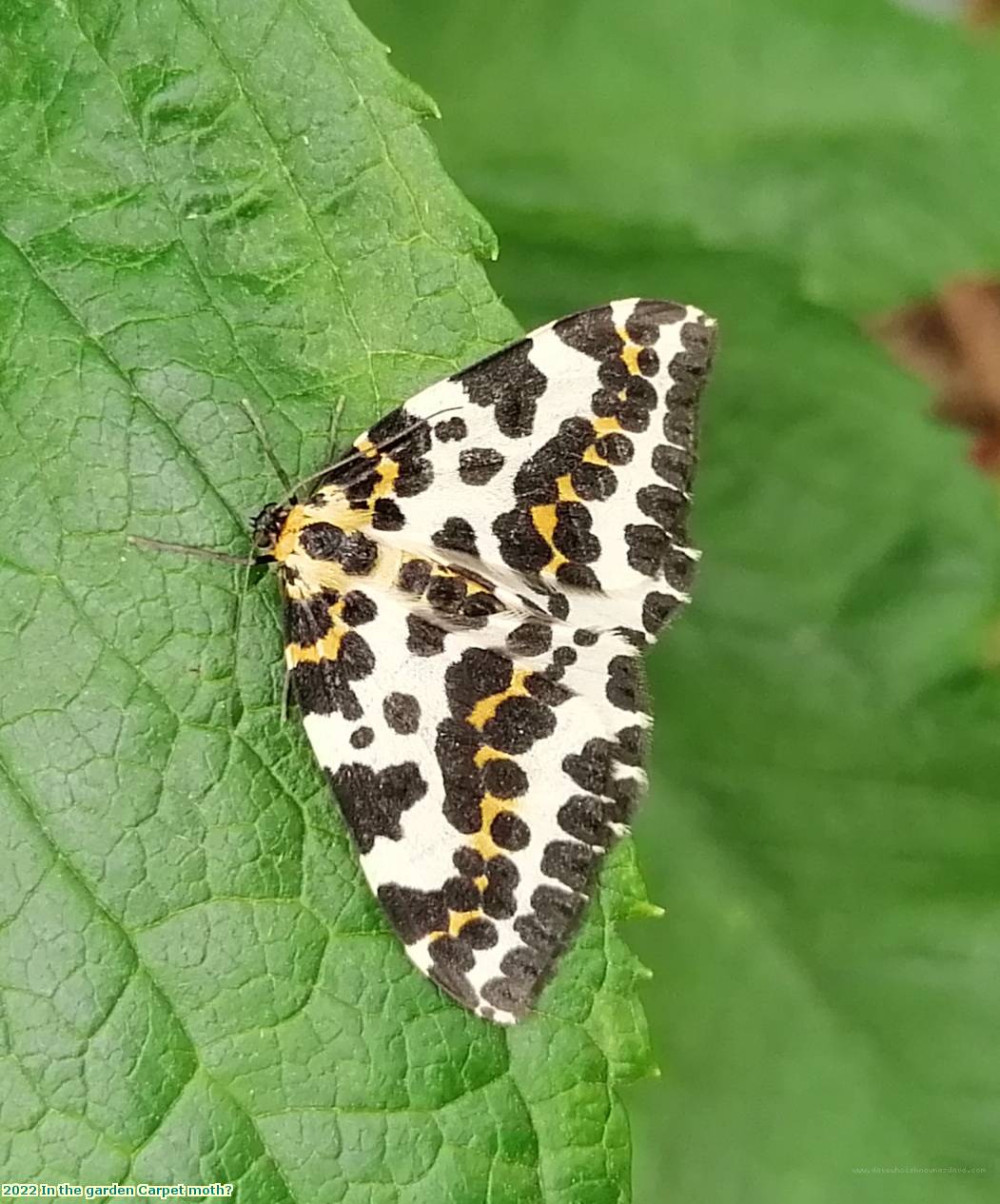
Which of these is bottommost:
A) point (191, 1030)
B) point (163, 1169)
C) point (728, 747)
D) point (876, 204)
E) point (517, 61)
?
point (728, 747)

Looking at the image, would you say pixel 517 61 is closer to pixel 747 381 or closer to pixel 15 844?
pixel 747 381

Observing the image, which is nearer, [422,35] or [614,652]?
[614,652]

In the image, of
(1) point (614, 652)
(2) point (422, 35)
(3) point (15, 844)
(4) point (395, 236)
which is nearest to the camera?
(3) point (15, 844)

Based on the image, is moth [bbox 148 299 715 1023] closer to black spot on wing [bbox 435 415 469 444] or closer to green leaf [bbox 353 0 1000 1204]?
black spot on wing [bbox 435 415 469 444]

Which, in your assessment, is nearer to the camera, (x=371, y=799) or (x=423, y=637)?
(x=371, y=799)

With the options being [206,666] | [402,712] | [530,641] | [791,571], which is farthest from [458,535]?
[791,571]

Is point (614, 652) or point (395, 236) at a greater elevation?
point (395, 236)

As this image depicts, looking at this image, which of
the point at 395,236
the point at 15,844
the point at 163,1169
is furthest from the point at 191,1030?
the point at 395,236

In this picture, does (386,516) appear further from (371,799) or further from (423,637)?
(371,799)
